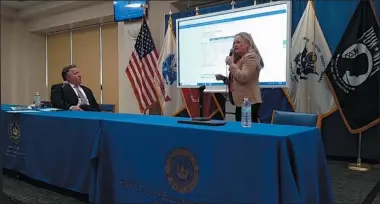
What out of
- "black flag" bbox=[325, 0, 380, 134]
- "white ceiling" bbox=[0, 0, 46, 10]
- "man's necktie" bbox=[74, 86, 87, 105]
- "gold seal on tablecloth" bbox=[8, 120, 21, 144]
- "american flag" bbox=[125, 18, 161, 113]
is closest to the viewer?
"gold seal on tablecloth" bbox=[8, 120, 21, 144]

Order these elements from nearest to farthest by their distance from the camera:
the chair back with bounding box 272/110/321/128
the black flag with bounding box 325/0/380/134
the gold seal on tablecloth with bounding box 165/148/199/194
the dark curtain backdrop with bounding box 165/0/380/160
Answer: the gold seal on tablecloth with bounding box 165/148/199/194
the chair back with bounding box 272/110/321/128
the black flag with bounding box 325/0/380/134
the dark curtain backdrop with bounding box 165/0/380/160

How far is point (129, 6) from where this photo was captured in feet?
17.5

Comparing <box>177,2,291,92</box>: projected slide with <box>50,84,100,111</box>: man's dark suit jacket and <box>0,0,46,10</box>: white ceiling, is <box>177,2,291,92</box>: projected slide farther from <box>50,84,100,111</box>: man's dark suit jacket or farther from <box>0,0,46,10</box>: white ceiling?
<box>0,0,46,10</box>: white ceiling

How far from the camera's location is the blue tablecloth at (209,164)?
1.34 metres

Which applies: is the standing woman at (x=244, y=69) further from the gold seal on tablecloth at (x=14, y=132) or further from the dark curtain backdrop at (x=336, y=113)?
the gold seal on tablecloth at (x=14, y=132)

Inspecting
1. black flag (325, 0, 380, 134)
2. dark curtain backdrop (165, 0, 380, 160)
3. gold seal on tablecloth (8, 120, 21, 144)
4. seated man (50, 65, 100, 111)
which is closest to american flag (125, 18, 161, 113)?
seated man (50, 65, 100, 111)

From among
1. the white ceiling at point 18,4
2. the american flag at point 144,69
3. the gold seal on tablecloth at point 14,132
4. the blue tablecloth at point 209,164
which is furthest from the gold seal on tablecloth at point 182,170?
the white ceiling at point 18,4

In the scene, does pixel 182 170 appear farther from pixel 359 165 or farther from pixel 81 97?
pixel 359 165

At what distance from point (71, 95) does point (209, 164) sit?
94.1 inches

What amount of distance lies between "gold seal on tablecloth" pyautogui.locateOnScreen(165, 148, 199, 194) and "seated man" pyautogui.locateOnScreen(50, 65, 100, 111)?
73.6 inches

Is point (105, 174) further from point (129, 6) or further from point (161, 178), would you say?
point (129, 6)

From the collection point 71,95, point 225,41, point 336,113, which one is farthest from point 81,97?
point 336,113

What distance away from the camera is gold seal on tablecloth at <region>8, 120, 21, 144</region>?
2.77m

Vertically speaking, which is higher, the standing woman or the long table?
the standing woman
